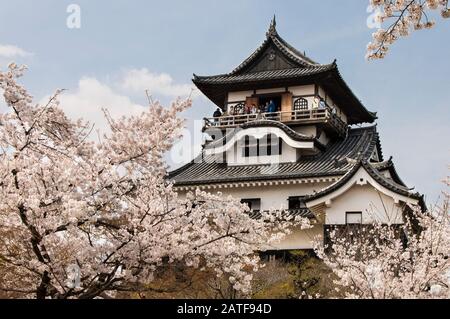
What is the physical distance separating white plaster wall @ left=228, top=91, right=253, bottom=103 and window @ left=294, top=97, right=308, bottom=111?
262 centimetres

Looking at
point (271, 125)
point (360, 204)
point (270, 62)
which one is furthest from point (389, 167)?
point (270, 62)

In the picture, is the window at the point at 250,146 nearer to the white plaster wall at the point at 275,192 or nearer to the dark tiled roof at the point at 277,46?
the white plaster wall at the point at 275,192

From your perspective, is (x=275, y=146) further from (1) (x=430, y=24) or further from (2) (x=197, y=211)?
(1) (x=430, y=24)

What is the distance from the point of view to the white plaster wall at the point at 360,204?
988 inches

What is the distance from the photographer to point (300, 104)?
32.8m

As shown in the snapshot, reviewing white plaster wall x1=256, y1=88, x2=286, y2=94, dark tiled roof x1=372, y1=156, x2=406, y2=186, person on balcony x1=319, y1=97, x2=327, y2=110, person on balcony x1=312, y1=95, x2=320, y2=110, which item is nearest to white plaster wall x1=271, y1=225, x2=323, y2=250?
dark tiled roof x1=372, y1=156, x2=406, y2=186

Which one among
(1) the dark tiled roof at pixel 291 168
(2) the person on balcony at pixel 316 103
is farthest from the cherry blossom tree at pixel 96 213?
(2) the person on balcony at pixel 316 103

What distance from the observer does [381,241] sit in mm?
21234

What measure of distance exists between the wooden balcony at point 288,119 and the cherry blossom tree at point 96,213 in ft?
68.1

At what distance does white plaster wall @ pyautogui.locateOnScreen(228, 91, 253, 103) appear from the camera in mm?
34094

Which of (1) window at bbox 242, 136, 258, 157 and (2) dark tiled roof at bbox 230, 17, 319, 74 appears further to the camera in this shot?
(2) dark tiled roof at bbox 230, 17, 319, 74

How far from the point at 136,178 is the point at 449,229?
8.51m

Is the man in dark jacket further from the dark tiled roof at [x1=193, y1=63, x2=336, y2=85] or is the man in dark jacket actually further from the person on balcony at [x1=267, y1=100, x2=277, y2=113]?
the person on balcony at [x1=267, y1=100, x2=277, y2=113]

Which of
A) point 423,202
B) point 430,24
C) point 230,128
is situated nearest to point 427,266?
point 430,24
